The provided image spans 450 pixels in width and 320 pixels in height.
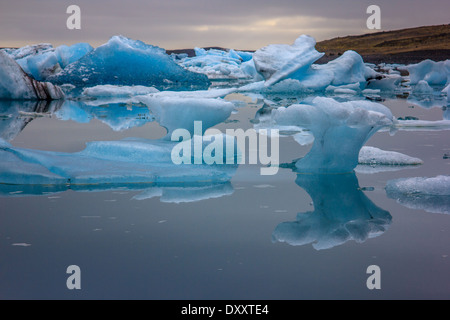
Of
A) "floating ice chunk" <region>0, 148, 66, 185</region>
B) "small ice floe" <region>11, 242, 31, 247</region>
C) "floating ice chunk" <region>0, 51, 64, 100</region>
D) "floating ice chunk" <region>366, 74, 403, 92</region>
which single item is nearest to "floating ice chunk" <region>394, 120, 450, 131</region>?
"floating ice chunk" <region>0, 148, 66, 185</region>

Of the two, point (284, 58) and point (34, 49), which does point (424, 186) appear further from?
point (34, 49)

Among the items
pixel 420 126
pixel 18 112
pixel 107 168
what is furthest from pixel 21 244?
pixel 18 112

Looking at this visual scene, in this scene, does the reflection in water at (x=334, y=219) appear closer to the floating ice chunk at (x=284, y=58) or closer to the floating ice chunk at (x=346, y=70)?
the floating ice chunk at (x=284, y=58)

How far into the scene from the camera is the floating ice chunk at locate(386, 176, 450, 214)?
2.92 meters

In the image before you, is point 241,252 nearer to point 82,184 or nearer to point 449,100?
point 82,184

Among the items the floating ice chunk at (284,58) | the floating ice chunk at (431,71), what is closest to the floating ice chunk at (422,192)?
the floating ice chunk at (284,58)

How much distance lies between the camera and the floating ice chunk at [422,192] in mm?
2922

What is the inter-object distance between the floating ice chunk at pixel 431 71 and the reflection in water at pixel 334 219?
12.0 meters

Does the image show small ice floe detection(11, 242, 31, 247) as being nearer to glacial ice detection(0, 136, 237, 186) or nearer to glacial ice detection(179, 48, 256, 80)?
glacial ice detection(0, 136, 237, 186)

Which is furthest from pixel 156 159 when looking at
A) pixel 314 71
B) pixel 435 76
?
pixel 435 76

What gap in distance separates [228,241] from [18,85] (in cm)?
783

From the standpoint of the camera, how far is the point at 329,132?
3.66 m

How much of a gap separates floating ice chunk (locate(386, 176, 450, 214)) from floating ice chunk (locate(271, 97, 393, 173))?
428 millimetres

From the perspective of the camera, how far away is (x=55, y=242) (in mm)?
2305
